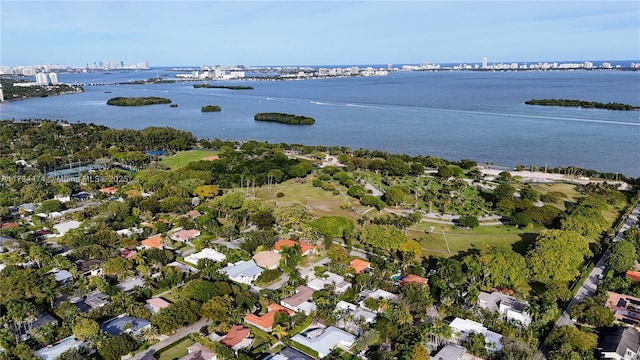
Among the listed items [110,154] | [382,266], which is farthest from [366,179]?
[110,154]

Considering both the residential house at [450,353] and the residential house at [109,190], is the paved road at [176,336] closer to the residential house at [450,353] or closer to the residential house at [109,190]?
the residential house at [450,353]

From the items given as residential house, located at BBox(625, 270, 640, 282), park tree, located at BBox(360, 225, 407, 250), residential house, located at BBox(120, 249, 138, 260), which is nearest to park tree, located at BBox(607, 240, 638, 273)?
residential house, located at BBox(625, 270, 640, 282)

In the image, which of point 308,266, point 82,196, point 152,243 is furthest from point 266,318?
point 82,196

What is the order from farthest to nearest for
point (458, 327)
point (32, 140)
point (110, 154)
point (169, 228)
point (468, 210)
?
point (32, 140) → point (110, 154) → point (468, 210) → point (169, 228) → point (458, 327)

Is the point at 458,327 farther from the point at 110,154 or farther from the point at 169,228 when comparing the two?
the point at 110,154

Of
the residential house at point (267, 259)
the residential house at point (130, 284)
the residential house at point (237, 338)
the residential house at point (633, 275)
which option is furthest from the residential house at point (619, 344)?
the residential house at point (130, 284)

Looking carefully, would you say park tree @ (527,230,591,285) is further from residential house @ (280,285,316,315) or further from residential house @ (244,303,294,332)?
residential house @ (244,303,294,332)

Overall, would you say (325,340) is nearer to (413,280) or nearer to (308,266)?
(413,280)
